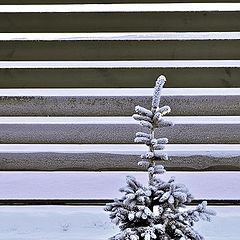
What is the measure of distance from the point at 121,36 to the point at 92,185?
95cm

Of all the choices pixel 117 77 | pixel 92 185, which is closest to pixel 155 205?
pixel 117 77

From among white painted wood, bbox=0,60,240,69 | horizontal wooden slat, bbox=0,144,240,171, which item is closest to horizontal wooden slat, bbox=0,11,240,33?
white painted wood, bbox=0,60,240,69

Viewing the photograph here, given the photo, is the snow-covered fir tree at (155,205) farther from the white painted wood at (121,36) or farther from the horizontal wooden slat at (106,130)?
the horizontal wooden slat at (106,130)

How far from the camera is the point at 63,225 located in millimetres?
2088

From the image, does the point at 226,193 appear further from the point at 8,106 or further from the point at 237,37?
the point at 8,106

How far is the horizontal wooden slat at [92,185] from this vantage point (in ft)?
7.70

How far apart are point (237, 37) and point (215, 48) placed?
4.9 inches

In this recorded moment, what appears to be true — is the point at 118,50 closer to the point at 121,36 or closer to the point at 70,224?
the point at 121,36

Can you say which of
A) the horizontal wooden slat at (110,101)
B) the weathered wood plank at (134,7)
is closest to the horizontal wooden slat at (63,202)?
the horizontal wooden slat at (110,101)

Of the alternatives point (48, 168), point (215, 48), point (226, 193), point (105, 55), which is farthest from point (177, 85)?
point (48, 168)

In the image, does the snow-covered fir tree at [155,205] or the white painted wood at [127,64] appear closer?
the snow-covered fir tree at [155,205]

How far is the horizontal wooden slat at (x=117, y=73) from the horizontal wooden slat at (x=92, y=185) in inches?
24.4

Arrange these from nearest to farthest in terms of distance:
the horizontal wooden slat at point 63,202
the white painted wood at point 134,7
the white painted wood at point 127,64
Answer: the white painted wood at point 134,7, the white painted wood at point 127,64, the horizontal wooden slat at point 63,202

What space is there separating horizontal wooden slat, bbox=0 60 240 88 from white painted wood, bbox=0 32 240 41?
0.44 ft
